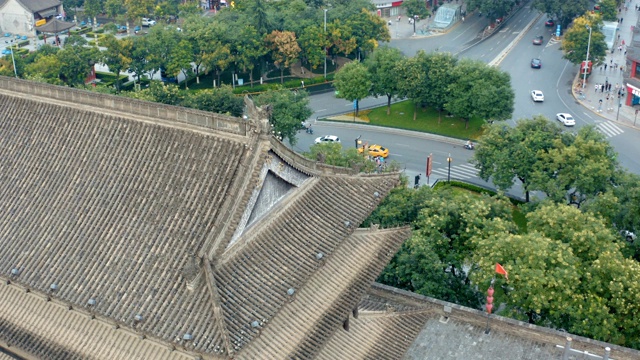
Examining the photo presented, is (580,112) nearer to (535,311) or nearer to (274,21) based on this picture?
(274,21)

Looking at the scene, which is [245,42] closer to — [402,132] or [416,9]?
[402,132]

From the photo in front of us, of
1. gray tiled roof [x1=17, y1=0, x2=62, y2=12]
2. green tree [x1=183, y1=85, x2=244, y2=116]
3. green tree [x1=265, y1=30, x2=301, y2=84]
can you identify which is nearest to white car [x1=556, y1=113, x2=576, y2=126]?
green tree [x1=265, y1=30, x2=301, y2=84]

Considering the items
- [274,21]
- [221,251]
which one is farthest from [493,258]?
[274,21]

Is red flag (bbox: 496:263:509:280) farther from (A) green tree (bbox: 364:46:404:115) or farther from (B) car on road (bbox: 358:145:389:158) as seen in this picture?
(A) green tree (bbox: 364:46:404:115)

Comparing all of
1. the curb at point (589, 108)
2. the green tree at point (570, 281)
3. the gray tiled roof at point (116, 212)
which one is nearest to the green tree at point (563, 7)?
the curb at point (589, 108)

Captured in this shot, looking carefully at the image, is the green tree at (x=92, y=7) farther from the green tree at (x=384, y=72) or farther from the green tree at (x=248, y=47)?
the green tree at (x=384, y=72)

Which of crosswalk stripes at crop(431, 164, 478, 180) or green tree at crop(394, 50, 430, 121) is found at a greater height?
green tree at crop(394, 50, 430, 121)

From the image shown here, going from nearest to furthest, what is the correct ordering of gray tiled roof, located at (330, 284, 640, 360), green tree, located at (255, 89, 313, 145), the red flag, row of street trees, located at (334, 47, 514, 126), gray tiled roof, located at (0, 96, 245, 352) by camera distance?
gray tiled roof, located at (0, 96, 245, 352), gray tiled roof, located at (330, 284, 640, 360), the red flag, green tree, located at (255, 89, 313, 145), row of street trees, located at (334, 47, 514, 126)
